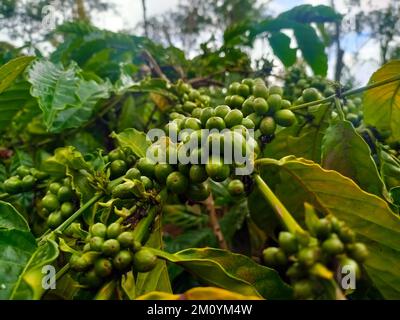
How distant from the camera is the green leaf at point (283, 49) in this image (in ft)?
6.33

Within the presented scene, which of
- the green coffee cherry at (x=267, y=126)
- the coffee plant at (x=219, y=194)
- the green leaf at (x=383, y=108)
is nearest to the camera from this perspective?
the coffee plant at (x=219, y=194)

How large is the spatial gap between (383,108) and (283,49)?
2.81 feet

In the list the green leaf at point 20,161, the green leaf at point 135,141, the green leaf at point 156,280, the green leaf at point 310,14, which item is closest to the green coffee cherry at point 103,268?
the green leaf at point 156,280

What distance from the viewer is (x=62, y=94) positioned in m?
1.27

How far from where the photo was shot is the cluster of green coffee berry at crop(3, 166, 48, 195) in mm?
1163

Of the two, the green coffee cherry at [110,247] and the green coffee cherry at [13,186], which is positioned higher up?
the green coffee cherry at [13,186]

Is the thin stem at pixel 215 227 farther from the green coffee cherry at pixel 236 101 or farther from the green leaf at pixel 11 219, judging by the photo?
the green leaf at pixel 11 219

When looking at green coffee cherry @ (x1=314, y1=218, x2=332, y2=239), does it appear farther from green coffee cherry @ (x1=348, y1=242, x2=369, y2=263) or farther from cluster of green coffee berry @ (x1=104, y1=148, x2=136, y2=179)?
cluster of green coffee berry @ (x1=104, y1=148, x2=136, y2=179)

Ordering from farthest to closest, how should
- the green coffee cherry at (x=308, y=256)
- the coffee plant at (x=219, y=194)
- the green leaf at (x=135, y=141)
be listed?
the green leaf at (x=135, y=141)
the coffee plant at (x=219, y=194)
the green coffee cherry at (x=308, y=256)

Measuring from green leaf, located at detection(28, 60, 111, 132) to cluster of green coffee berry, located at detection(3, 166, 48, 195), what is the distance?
13cm

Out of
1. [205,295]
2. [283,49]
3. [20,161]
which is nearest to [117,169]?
[205,295]

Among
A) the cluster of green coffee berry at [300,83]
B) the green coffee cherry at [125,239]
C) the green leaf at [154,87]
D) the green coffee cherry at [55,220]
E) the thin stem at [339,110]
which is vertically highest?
the cluster of green coffee berry at [300,83]

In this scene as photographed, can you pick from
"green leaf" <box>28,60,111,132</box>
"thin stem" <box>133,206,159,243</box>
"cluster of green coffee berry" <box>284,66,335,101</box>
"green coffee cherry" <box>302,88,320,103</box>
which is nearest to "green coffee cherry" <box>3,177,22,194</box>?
"green leaf" <box>28,60,111,132</box>

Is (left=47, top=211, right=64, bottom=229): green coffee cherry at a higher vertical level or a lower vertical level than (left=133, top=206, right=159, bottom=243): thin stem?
higher
